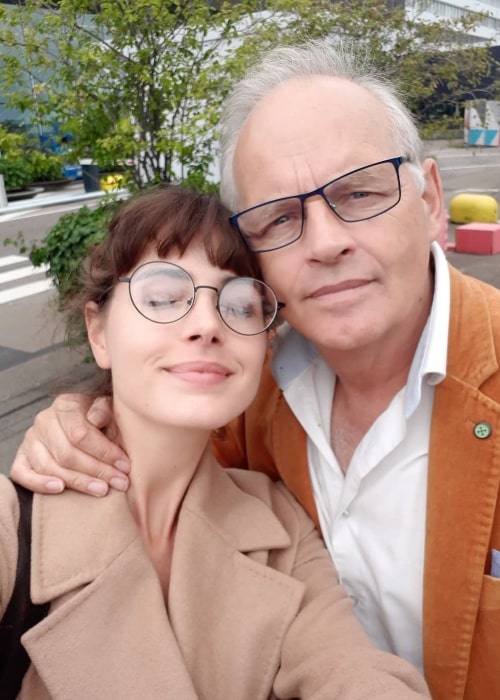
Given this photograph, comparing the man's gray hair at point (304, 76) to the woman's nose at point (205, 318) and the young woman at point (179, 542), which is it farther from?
the woman's nose at point (205, 318)

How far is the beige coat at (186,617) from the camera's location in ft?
4.49

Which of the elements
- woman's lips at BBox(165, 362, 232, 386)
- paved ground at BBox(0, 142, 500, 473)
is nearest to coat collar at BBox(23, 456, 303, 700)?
woman's lips at BBox(165, 362, 232, 386)

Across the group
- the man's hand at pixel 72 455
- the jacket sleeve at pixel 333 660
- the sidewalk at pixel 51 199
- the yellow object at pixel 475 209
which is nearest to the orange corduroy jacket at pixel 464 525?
the jacket sleeve at pixel 333 660

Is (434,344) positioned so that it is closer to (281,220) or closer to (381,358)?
(381,358)

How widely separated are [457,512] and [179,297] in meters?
0.87

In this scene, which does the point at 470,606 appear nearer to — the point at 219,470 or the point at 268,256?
the point at 219,470

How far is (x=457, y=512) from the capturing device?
158 cm

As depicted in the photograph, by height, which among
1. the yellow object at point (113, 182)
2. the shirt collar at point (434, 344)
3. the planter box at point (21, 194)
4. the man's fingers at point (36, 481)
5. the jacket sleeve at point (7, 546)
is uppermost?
the yellow object at point (113, 182)

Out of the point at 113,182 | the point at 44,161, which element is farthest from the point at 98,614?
the point at 44,161

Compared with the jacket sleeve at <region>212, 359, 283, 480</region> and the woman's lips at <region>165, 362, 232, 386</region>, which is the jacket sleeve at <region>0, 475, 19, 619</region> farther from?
the jacket sleeve at <region>212, 359, 283, 480</region>

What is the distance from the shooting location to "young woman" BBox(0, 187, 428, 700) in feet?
4.55

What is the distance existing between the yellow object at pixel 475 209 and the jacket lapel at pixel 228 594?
1100 centimetres

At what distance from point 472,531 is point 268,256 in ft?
2.87

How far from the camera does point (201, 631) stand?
4.94 feet
